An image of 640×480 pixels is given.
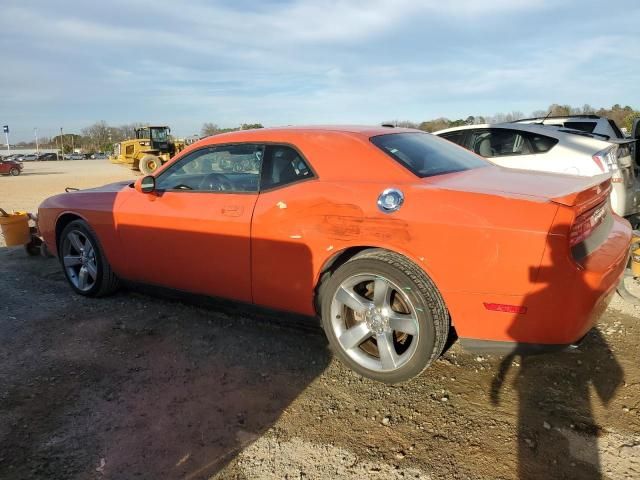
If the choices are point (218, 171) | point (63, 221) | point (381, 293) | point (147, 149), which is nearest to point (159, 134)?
point (147, 149)

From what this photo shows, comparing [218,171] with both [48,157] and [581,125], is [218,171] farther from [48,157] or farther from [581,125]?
[48,157]

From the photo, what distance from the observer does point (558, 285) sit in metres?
2.33

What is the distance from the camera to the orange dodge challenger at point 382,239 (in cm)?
239

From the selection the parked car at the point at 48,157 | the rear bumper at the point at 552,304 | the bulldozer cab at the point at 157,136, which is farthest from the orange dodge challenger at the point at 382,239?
the parked car at the point at 48,157

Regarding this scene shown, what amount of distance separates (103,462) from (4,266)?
15.0 feet

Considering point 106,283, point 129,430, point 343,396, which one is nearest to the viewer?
point 129,430

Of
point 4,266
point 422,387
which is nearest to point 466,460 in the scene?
point 422,387

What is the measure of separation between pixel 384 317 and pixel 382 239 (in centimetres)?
46

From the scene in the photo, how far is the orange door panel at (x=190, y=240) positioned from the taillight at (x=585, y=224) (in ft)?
6.30

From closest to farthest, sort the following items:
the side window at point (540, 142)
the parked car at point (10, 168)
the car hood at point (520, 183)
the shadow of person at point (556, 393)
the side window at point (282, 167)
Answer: the shadow of person at point (556, 393), the car hood at point (520, 183), the side window at point (282, 167), the side window at point (540, 142), the parked car at point (10, 168)

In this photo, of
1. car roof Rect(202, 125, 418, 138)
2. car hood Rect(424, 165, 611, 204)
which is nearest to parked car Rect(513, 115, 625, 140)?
car roof Rect(202, 125, 418, 138)

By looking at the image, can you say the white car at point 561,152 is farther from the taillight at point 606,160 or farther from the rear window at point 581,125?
the rear window at point 581,125

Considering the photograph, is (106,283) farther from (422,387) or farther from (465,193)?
(465,193)

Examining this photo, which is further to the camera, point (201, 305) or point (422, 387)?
point (201, 305)
